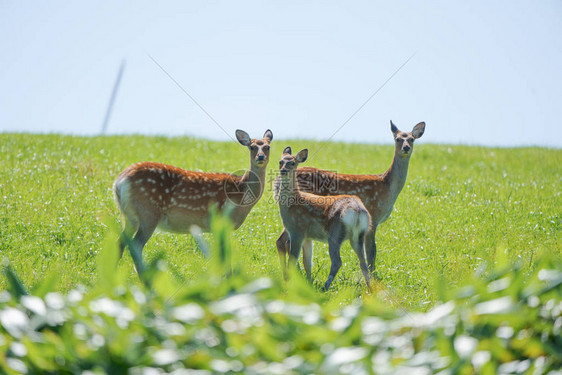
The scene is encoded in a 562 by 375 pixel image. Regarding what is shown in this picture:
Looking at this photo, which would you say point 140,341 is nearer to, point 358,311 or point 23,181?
point 358,311

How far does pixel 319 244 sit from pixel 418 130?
2291 millimetres

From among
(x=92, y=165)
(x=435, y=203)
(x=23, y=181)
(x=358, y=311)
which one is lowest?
(x=358, y=311)

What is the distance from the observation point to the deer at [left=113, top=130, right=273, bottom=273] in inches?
300

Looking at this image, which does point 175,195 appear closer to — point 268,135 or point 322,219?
point 268,135

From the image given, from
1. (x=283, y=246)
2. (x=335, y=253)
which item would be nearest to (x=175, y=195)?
(x=283, y=246)

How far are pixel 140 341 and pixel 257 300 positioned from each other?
0.35 m

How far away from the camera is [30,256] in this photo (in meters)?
7.87

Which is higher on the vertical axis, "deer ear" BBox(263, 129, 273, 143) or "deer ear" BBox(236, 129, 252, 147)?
"deer ear" BBox(263, 129, 273, 143)

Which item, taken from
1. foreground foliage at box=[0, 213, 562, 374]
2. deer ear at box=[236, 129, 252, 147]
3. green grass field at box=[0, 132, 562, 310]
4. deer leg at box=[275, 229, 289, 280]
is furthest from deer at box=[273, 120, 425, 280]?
foreground foliage at box=[0, 213, 562, 374]

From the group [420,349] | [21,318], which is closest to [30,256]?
[21,318]

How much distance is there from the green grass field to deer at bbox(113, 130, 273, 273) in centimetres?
52

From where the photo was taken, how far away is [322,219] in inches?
284

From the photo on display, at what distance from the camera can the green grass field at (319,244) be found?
7658mm

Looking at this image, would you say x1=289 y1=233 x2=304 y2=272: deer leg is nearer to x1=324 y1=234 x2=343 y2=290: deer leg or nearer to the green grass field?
the green grass field
